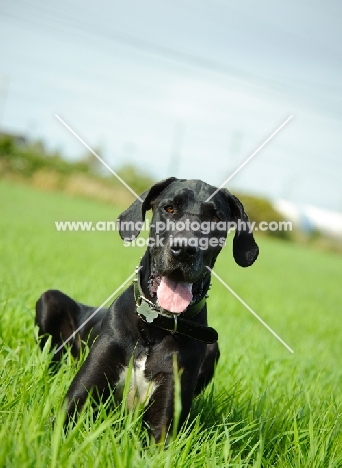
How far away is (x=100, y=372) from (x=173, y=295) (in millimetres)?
643

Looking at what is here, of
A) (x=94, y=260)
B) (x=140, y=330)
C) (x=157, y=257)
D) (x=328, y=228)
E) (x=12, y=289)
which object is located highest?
(x=157, y=257)

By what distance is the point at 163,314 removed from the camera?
3.52 m

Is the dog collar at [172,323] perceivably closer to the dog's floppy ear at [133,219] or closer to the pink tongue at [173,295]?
the pink tongue at [173,295]

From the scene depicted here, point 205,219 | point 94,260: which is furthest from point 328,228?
point 205,219

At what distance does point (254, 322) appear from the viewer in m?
9.30

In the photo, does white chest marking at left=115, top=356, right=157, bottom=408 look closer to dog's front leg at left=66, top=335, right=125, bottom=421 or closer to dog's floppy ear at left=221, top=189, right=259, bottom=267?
dog's front leg at left=66, top=335, right=125, bottom=421

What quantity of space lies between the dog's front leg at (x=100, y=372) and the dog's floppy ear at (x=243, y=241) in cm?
101

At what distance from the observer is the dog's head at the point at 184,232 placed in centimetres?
342

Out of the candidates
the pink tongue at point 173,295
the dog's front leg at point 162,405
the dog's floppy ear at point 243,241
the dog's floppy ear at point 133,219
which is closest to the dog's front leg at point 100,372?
the dog's front leg at point 162,405

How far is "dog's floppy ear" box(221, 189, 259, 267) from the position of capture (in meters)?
3.87

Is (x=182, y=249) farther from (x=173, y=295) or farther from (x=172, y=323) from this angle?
(x=172, y=323)

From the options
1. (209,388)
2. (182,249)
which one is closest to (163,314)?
(182,249)

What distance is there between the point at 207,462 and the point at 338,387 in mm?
3295

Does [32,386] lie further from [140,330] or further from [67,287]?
Answer: [67,287]
